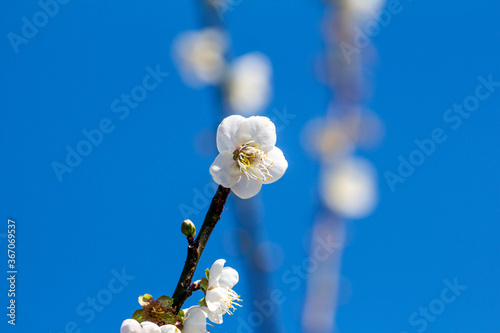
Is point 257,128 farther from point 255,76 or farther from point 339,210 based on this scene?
point 255,76

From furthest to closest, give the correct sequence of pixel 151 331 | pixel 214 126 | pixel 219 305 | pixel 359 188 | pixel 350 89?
pixel 359 188 → pixel 350 89 → pixel 214 126 → pixel 219 305 → pixel 151 331

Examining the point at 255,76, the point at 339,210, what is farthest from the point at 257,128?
the point at 255,76

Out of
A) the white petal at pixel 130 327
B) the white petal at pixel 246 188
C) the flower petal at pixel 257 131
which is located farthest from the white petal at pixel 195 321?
the flower petal at pixel 257 131

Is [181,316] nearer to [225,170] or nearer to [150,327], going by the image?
[150,327]

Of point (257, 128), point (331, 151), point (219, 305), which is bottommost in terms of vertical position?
point (219, 305)

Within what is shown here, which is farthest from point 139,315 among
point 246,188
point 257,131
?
point 257,131

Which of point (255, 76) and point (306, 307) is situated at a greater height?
point (255, 76)
